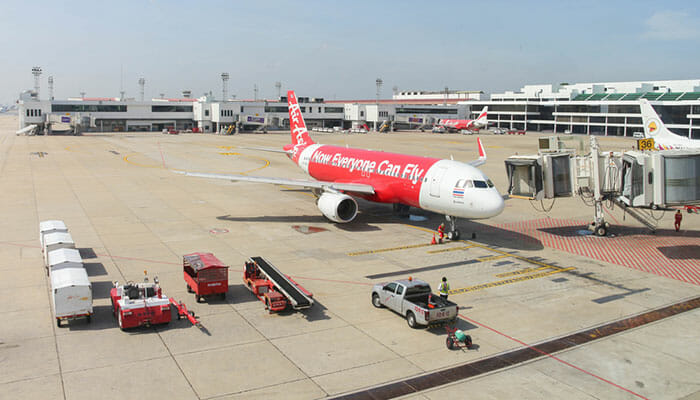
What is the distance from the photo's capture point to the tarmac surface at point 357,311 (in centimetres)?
1719

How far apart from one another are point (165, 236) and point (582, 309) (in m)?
25.5

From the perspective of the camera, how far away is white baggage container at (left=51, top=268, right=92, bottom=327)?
67.6 feet

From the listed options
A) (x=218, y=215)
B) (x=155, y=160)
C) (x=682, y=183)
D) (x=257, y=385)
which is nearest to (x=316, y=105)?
(x=155, y=160)

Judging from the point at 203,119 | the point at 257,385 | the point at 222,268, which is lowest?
the point at 257,385

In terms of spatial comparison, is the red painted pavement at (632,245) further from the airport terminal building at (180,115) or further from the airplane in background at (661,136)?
the airport terminal building at (180,115)

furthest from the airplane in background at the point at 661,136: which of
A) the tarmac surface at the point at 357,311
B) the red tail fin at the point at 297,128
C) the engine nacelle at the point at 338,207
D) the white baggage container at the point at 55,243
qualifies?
the white baggage container at the point at 55,243

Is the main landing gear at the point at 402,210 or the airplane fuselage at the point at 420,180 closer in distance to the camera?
the airplane fuselage at the point at 420,180

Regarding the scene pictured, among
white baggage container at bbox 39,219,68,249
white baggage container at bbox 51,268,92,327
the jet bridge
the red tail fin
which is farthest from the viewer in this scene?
the red tail fin

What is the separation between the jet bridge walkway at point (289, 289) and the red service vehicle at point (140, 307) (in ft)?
15.6

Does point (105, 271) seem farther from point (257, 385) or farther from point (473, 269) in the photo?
point (473, 269)

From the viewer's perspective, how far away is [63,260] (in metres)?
24.3

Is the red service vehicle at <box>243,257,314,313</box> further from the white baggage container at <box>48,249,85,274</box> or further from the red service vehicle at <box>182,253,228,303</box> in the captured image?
the white baggage container at <box>48,249,85,274</box>

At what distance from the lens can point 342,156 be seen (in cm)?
4772

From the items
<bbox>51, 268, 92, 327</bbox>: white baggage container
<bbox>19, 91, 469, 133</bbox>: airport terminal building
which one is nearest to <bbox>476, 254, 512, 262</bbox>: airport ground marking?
<bbox>51, 268, 92, 327</bbox>: white baggage container
